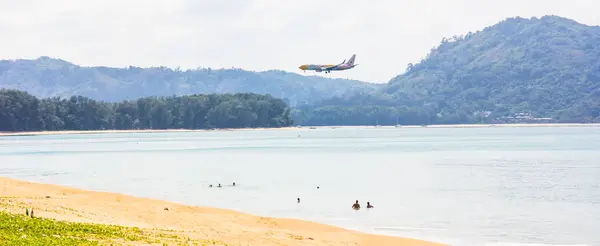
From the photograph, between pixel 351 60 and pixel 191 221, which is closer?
pixel 191 221

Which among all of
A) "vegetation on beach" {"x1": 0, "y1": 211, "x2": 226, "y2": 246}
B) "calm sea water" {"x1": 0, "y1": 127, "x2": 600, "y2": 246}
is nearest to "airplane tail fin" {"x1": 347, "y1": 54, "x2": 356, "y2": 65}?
"calm sea water" {"x1": 0, "y1": 127, "x2": 600, "y2": 246}

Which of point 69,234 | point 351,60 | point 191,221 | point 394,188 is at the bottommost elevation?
point 394,188

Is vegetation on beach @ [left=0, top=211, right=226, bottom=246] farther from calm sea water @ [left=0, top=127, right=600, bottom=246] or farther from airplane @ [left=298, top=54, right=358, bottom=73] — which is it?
airplane @ [left=298, top=54, right=358, bottom=73]

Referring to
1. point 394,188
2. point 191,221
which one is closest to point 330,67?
point 394,188

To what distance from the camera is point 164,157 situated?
127 metres

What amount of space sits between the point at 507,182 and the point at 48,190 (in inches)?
1558

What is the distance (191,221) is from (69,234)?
12694mm

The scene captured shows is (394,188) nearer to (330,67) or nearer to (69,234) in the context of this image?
(69,234)

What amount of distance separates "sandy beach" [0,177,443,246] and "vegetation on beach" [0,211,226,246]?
1660 mm

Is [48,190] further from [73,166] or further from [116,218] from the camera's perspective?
[73,166]

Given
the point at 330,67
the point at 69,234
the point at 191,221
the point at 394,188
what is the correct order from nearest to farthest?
the point at 69,234 → the point at 191,221 → the point at 394,188 → the point at 330,67

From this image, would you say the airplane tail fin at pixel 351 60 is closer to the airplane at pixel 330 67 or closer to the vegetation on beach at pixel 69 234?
the airplane at pixel 330 67

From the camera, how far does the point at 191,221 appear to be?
41250 millimetres

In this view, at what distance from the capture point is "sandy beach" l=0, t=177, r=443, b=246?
1406 inches
